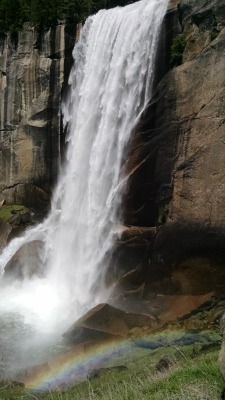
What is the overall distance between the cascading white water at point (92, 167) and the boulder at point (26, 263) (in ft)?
1.29

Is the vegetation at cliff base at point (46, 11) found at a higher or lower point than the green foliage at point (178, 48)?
higher

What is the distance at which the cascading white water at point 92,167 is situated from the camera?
65.4ft

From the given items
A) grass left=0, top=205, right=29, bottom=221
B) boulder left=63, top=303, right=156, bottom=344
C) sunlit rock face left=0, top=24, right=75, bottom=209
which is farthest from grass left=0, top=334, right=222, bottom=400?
sunlit rock face left=0, top=24, right=75, bottom=209

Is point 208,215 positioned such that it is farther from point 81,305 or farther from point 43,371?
point 43,371

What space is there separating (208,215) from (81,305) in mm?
6230

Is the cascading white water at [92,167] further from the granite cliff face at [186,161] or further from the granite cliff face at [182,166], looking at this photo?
the granite cliff face at [186,161]

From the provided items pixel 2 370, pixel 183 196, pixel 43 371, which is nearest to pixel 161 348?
pixel 43 371

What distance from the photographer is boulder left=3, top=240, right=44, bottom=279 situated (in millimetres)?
23812

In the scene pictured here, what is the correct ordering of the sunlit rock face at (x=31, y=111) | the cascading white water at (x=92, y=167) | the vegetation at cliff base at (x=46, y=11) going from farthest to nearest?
1. the vegetation at cliff base at (x=46, y=11)
2. the sunlit rock face at (x=31, y=111)
3. the cascading white water at (x=92, y=167)

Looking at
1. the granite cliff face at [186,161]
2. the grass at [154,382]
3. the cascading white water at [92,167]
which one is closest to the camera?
the grass at [154,382]

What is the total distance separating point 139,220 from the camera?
62.9 feet

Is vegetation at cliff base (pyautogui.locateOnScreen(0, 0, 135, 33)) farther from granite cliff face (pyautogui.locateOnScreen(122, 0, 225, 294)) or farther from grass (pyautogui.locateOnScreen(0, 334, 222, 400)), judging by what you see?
grass (pyautogui.locateOnScreen(0, 334, 222, 400))

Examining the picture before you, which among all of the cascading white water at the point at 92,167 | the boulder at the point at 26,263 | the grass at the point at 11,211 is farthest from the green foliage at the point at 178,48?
the grass at the point at 11,211

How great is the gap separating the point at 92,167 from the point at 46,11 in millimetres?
12303
